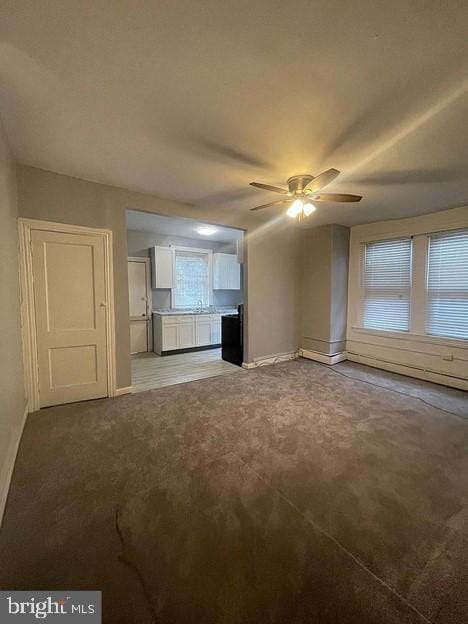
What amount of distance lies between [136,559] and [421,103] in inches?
121

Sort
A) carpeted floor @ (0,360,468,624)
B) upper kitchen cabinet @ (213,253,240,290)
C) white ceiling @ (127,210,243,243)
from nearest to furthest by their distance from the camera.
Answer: carpeted floor @ (0,360,468,624)
white ceiling @ (127,210,243,243)
upper kitchen cabinet @ (213,253,240,290)

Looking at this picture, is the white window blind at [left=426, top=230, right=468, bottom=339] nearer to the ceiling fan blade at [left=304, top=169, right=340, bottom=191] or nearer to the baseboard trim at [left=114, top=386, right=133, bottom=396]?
the ceiling fan blade at [left=304, top=169, right=340, bottom=191]

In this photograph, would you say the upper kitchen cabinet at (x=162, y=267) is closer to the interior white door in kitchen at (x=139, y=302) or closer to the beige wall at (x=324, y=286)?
the interior white door in kitchen at (x=139, y=302)

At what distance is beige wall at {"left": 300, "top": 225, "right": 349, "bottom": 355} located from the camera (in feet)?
15.3

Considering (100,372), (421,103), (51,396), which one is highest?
(421,103)

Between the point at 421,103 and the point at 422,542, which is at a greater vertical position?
the point at 421,103

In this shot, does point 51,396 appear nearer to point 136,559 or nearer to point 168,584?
point 136,559

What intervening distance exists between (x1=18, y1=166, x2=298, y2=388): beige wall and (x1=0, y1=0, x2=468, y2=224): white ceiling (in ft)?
0.86

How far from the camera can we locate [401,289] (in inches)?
169

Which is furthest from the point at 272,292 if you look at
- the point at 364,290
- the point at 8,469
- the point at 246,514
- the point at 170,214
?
the point at 8,469

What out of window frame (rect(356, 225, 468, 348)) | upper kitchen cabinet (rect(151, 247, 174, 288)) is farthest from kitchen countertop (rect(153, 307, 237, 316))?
window frame (rect(356, 225, 468, 348))

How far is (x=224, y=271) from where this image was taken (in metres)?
6.55

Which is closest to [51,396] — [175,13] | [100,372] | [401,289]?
[100,372]

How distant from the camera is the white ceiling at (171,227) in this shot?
459cm
